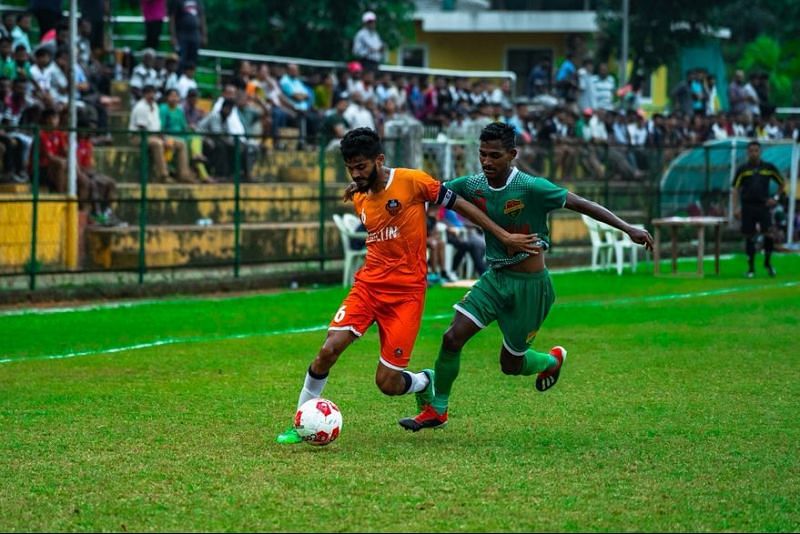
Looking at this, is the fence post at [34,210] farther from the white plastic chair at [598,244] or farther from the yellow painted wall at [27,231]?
the white plastic chair at [598,244]

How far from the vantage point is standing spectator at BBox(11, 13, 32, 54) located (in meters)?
24.2

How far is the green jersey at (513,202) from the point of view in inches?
394

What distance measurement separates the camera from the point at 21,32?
24.7 m

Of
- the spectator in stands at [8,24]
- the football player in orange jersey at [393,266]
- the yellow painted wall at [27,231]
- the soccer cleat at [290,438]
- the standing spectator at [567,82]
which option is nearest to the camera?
the soccer cleat at [290,438]

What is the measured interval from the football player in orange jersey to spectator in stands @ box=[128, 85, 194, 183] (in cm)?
1276

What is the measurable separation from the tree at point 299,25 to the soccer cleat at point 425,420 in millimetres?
29668

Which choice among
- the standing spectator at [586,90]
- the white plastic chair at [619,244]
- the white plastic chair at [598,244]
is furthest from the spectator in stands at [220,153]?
the standing spectator at [586,90]

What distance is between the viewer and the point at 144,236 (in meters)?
22.2

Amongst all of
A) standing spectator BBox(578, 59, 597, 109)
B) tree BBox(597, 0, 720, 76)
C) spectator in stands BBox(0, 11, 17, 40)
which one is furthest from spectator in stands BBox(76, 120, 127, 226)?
tree BBox(597, 0, 720, 76)

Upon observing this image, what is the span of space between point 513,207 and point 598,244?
58.0 feet

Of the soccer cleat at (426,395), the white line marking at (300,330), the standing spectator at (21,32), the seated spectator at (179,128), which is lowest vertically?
the white line marking at (300,330)

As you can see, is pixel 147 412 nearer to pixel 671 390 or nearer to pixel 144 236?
pixel 671 390

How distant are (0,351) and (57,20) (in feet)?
39.0

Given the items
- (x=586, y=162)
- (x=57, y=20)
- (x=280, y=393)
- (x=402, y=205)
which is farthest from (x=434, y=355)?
(x=586, y=162)
